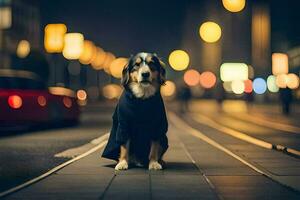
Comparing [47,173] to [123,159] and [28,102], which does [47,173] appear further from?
[28,102]

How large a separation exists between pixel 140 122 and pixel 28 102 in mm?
9931

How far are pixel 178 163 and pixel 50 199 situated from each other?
4.36 meters

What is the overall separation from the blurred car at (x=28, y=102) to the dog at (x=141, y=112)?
8774 mm

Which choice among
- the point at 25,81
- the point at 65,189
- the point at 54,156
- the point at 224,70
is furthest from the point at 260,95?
the point at 65,189

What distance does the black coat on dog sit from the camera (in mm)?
10516

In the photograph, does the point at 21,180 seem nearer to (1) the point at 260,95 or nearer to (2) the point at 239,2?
(2) the point at 239,2

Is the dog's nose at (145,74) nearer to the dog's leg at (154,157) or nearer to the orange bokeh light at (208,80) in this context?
the dog's leg at (154,157)

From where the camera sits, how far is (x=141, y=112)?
10.5 m

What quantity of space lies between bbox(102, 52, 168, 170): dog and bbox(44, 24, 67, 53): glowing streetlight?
1551 inches

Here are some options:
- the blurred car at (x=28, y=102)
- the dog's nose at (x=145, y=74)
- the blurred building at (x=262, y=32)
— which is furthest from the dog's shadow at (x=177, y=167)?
the blurred building at (x=262, y=32)

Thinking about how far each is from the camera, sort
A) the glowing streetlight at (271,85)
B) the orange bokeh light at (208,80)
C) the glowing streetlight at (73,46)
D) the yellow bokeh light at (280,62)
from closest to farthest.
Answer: the yellow bokeh light at (280,62) → the glowing streetlight at (271,85) → the glowing streetlight at (73,46) → the orange bokeh light at (208,80)

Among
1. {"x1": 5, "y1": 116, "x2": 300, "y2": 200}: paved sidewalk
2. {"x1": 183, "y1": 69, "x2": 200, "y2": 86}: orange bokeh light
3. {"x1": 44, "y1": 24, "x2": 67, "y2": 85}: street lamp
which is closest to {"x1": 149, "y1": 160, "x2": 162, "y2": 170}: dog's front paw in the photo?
{"x1": 5, "y1": 116, "x2": 300, "y2": 200}: paved sidewalk

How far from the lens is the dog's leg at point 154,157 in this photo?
1062 centimetres

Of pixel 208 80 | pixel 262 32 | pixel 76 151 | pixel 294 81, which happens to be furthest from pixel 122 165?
pixel 208 80
